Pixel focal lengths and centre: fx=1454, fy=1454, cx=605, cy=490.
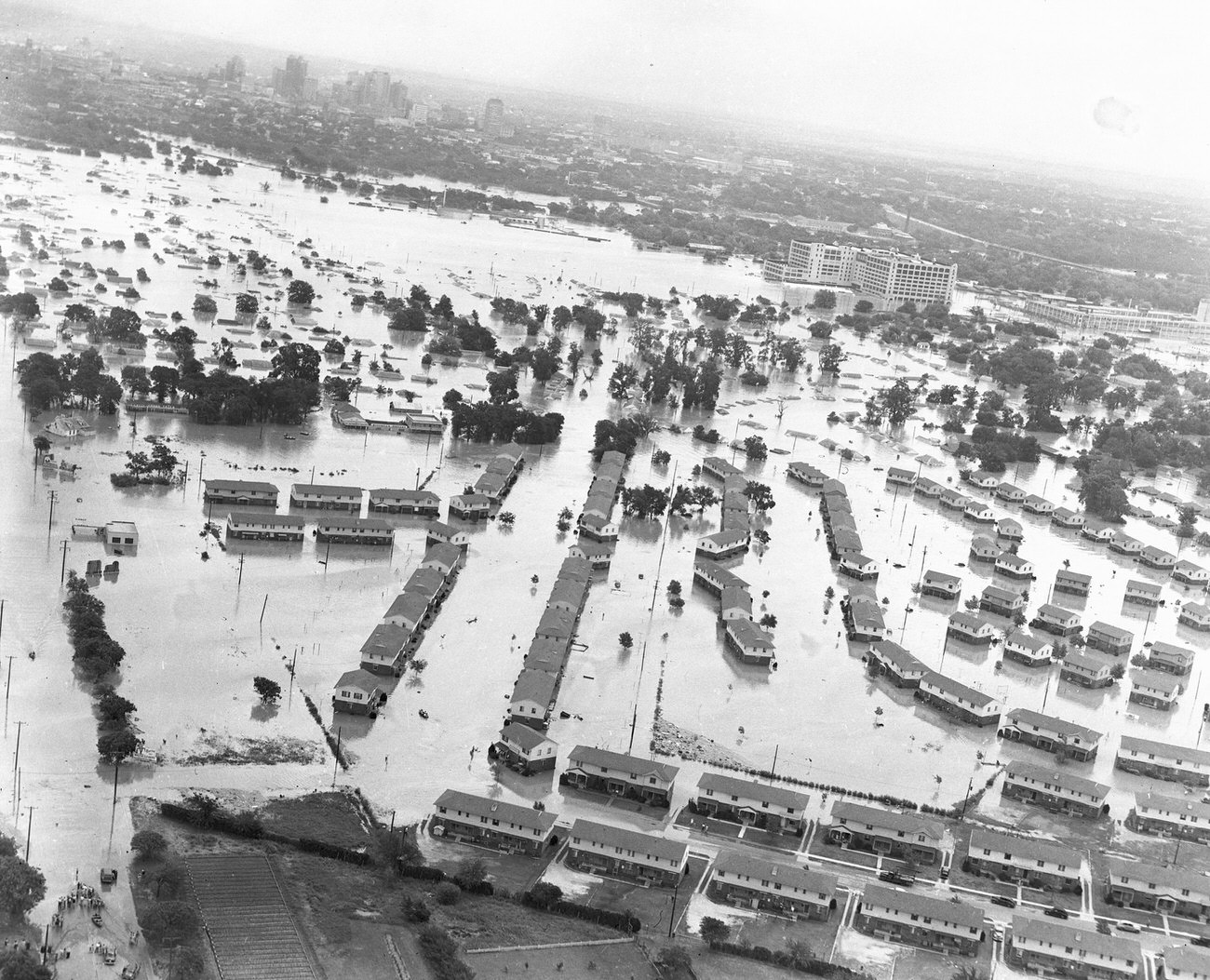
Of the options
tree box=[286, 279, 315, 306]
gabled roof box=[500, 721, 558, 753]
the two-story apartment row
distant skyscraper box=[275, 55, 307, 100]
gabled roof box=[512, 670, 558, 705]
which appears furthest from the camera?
distant skyscraper box=[275, 55, 307, 100]

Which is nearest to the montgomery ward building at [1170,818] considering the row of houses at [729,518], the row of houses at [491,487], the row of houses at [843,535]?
the row of houses at [843,535]

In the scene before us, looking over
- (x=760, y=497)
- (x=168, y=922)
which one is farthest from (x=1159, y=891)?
(x=760, y=497)

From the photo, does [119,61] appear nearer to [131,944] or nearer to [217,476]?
[217,476]

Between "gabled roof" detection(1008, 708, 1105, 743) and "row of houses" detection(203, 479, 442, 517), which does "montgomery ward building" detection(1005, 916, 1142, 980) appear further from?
"row of houses" detection(203, 479, 442, 517)

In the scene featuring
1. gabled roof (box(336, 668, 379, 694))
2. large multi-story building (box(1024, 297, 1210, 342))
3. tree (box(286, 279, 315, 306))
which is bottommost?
gabled roof (box(336, 668, 379, 694))

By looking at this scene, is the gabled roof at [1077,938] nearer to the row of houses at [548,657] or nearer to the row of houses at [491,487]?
the row of houses at [548,657]

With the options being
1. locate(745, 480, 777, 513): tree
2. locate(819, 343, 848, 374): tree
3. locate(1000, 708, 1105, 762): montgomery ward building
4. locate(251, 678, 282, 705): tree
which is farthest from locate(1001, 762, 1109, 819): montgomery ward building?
locate(819, 343, 848, 374): tree
